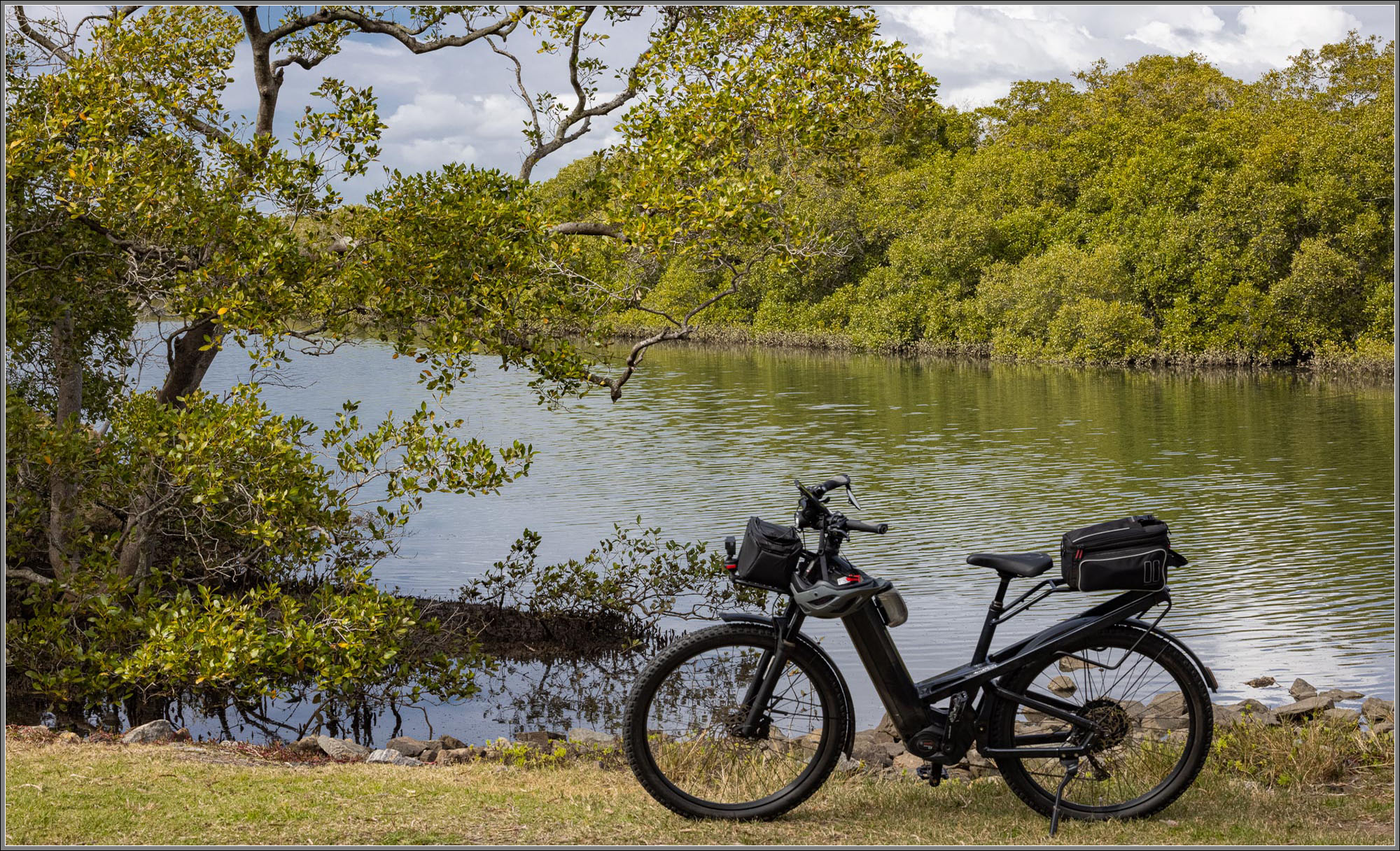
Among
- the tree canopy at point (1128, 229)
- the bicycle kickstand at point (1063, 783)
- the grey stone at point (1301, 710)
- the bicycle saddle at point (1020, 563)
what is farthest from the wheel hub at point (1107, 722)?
the tree canopy at point (1128, 229)

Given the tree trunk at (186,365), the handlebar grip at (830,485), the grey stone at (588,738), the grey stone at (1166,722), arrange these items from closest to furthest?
the handlebar grip at (830,485)
the grey stone at (1166,722)
the grey stone at (588,738)
the tree trunk at (186,365)

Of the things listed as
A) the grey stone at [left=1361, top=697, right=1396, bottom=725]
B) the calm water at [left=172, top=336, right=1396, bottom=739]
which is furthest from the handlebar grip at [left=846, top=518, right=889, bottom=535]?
the grey stone at [left=1361, top=697, right=1396, bottom=725]

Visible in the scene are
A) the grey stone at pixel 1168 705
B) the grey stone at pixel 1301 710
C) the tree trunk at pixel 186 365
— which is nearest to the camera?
the grey stone at pixel 1168 705

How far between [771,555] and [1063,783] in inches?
65.2

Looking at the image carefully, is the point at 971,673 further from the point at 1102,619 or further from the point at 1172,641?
the point at 1172,641

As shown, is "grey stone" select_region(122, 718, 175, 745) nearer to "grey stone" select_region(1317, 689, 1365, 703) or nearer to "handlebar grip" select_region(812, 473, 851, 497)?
"handlebar grip" select_region(812, 473, 851, 497)

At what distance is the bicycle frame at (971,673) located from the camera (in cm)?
517

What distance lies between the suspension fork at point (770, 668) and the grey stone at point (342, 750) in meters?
4.16

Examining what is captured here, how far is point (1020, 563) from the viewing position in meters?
5.13

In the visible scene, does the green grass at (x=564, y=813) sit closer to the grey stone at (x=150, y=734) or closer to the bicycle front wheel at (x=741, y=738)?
the bicycle front wheel at (x=741, y=738)

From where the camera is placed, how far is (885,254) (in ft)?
233

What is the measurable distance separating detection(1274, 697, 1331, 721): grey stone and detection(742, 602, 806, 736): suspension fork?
579 cm

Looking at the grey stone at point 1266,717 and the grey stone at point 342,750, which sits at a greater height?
the grey stone at point 342,750

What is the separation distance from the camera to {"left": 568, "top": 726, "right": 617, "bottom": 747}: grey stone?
8965 mm
